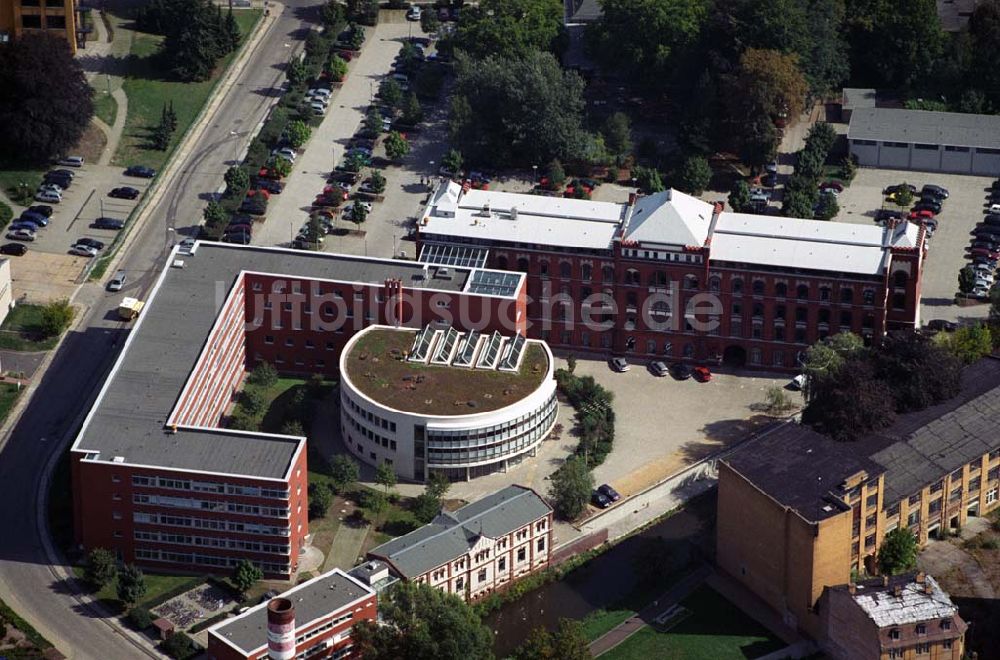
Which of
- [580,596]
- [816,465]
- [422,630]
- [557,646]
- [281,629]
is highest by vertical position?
[816,465]

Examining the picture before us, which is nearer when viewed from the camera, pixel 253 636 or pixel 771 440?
pixel 253 636

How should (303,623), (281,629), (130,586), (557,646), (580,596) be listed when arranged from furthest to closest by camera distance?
(580,596) < (130,586) < (557,646) < (303,623) < (281,629)

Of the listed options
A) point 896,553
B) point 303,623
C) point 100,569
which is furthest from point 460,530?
point 896,553

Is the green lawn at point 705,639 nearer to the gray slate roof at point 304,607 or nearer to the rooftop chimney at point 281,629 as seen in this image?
the gray slate roof at point 304,607

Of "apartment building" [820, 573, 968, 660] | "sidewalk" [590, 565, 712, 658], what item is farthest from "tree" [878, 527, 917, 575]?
"sidewalk" [590, 565, 712, 658]

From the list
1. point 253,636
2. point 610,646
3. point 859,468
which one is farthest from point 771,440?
point 253,636

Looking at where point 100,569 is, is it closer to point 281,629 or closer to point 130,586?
point 130,586

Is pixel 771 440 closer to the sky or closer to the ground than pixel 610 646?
closer to the sky

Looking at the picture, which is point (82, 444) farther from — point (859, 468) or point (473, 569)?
point (859, 468)
